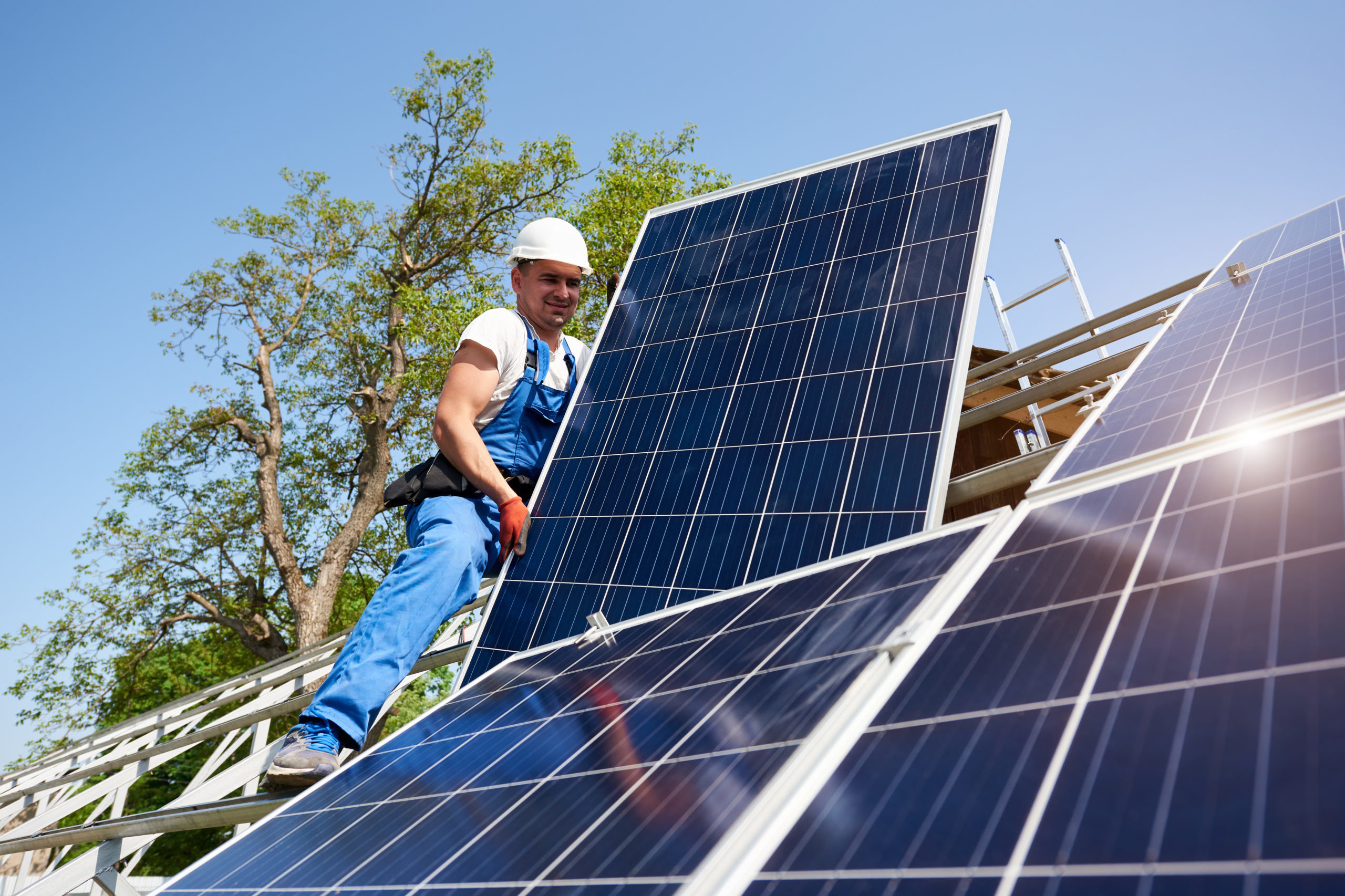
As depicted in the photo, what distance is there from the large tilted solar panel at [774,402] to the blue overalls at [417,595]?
0.35 meters

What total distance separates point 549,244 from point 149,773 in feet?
26.8

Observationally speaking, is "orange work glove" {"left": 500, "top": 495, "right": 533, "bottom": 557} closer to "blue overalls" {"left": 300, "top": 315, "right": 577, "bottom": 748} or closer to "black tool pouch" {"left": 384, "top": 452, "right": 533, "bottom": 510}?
"blue overalls" {"left": 300, "top": 315, "right": 577, "bottom": 748}

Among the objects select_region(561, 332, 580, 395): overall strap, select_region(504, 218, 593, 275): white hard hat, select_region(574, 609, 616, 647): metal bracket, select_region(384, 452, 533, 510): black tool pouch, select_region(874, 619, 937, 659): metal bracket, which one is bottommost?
select_region(874, 619, 937, 659): metal bracket

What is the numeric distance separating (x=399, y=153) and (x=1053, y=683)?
25940 mm

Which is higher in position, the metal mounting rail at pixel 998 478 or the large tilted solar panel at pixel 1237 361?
the large tilted solar panel at pixel 1237 361

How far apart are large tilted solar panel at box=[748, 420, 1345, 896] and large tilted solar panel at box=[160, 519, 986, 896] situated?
0.29 metres

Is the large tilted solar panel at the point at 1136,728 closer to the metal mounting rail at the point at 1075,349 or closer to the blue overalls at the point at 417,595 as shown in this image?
the blue overalls at the point at 417,595

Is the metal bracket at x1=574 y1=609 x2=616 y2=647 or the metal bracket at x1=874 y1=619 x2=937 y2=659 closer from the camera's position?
the metal bracket at x1=874 y1=619 x2=937 y2=659

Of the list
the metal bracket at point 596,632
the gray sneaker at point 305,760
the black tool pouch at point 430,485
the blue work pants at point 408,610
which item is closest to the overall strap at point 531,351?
the black tool pouch at point 430,485

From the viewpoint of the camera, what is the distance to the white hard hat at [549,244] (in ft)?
18.9

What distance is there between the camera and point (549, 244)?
5.77 m

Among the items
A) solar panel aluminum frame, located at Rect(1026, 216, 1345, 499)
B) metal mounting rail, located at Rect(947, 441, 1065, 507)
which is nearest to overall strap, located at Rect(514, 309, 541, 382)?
metal mounting rail, located at Rect(947, 441, 1065, 507)

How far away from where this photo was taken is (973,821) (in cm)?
155

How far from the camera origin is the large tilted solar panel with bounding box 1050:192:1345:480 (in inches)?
123
